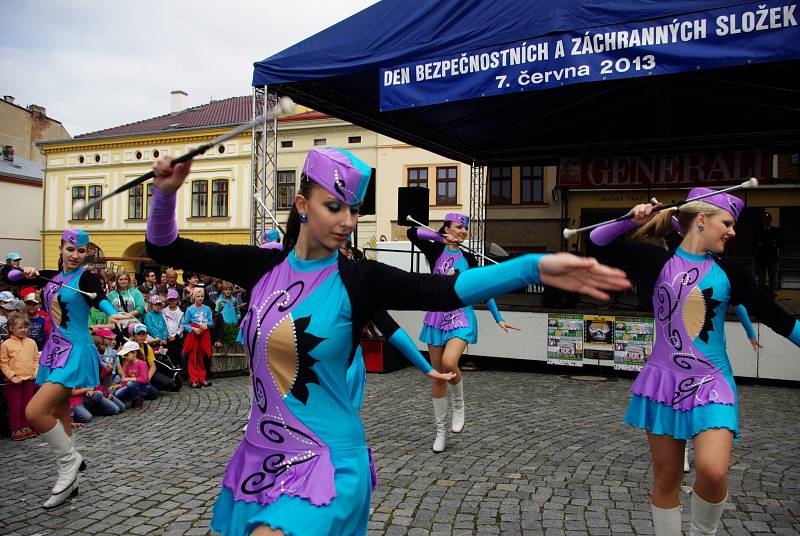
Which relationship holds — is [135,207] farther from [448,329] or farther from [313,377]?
[313,377]

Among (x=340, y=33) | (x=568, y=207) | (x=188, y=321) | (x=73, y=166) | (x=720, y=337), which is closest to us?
(x=720, y=337)

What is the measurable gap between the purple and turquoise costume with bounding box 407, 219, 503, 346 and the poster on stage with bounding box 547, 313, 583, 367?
411cm

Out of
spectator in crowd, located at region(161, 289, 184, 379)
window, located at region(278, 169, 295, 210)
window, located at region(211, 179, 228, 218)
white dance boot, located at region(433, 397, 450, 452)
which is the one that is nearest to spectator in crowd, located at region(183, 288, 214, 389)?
spectator in crowd, located at region(161, 289, 184, 379)

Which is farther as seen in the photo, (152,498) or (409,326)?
(409,326)

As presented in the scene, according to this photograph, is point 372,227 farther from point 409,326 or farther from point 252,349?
point 252,349

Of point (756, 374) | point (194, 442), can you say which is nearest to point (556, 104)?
point (756, 374)

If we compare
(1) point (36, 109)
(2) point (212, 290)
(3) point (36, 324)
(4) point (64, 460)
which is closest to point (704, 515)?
(4) point (64, 460)

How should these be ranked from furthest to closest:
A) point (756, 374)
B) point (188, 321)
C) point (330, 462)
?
point (188, 321) < point (756, 374) < point (330, 462)

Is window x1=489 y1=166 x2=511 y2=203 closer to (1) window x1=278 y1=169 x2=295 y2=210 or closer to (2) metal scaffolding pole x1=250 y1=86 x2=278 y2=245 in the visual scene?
(1) window x1=278 y1=169 x2=295 y2=210

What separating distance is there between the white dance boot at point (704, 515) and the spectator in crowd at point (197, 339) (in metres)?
8.12

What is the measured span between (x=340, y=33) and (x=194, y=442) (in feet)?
18.8

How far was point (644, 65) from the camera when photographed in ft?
23.1

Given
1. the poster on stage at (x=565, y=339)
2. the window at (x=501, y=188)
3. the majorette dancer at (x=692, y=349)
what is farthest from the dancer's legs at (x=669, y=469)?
the window at (x=501, y=188)

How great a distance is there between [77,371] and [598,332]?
8.06 m
